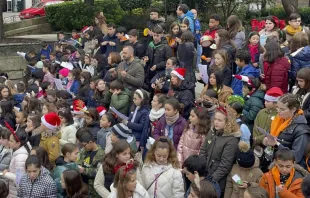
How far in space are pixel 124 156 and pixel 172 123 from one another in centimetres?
154

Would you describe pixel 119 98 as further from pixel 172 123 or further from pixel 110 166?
pixel 110 166

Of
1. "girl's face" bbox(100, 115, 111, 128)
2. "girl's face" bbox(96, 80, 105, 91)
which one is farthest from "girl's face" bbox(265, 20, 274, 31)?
"girl's face" bbox(100, 115, 111, 128)

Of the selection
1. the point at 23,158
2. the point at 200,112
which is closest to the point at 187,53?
the point at 200,112

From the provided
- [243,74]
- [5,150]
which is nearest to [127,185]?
[5,150]

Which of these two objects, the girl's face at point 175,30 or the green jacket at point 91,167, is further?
the girl's face at point 175,30

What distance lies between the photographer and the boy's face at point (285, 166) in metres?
6.92

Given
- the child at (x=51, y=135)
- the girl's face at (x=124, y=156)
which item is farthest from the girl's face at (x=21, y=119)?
the girl's face at (x=124, y=156)

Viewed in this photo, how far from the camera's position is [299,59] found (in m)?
10.3

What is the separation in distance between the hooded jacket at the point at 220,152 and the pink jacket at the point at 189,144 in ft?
1.46

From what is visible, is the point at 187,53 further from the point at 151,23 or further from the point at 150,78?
the point at 151,23

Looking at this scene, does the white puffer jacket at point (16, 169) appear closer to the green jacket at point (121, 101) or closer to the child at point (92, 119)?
the child at point (92, 119)

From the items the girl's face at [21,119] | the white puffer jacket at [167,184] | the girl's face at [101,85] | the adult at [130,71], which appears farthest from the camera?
the girl's face at [101,85]

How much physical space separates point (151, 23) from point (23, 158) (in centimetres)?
639

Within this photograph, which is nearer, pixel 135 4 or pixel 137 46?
pixel 137 46
